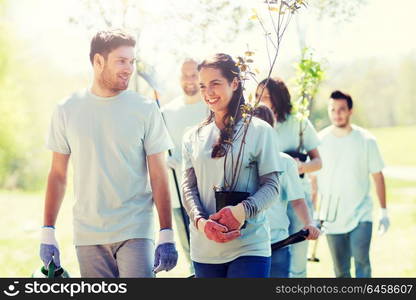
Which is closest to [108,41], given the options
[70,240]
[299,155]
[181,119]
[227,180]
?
[227,180]

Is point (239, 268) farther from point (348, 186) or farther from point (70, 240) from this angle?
point (70, 240)

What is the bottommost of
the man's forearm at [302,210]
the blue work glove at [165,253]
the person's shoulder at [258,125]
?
the blue work glove at [165,253]

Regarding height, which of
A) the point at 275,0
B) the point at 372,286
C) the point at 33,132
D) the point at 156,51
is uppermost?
the point at 33,132

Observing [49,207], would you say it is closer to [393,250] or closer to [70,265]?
[70,265]

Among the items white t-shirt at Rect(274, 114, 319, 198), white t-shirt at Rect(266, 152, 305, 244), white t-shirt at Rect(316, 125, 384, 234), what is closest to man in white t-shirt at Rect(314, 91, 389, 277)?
white t-shirt at Rect(316, 125, 384, 234)

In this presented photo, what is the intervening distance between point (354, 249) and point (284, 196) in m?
1.45

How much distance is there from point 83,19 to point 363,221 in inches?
98.9

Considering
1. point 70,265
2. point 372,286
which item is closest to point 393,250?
point 70,265

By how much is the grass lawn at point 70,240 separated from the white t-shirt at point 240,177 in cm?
478

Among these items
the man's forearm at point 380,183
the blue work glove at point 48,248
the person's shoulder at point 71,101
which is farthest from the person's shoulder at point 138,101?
the man's forearm at point 380,183

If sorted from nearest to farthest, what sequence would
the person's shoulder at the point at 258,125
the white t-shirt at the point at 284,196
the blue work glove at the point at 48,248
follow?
1. the person's shoulder at the point at 258,125
2. the blue work glove at the point at 48,248
3. the white t-shirt at the point at 284,196

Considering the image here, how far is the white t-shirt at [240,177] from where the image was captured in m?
3.14

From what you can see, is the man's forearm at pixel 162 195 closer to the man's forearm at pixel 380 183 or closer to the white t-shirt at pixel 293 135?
the white t-shirt at pixel 293 135

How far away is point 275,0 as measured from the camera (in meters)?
3.50
